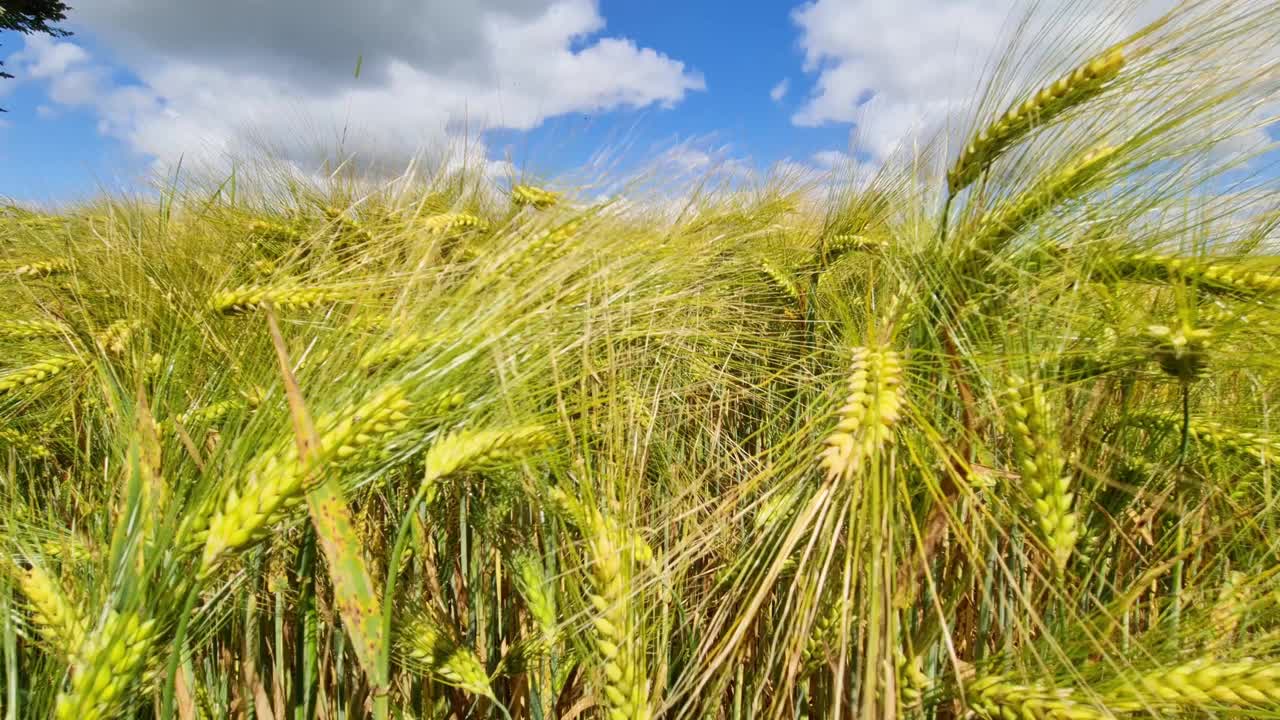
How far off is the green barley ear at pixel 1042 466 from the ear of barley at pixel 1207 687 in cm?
13

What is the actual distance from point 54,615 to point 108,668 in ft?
0.44

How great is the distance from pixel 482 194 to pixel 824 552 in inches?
54.8

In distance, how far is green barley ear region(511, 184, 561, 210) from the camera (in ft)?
5.36

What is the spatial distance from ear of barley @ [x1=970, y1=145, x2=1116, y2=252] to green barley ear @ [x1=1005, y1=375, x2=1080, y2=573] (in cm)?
16

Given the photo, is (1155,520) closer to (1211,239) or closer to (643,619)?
(1211,239)

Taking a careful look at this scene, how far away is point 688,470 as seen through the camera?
1.24 m

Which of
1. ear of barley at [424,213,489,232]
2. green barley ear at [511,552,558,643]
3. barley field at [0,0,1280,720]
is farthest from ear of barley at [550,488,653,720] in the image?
ear of barley at [424,213,489,232]

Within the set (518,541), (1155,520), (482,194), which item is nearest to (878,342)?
(518,541)

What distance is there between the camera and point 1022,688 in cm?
64

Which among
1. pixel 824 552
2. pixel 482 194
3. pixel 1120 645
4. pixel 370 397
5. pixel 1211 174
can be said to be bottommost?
pixel 1120 645

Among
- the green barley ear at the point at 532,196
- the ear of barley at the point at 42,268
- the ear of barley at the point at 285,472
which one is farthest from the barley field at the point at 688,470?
the green barley ear at the point at 532,196

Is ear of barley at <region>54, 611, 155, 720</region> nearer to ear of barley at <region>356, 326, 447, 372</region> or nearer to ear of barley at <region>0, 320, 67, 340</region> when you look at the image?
ear of barley at <region>356, 326, 447, 372</region>

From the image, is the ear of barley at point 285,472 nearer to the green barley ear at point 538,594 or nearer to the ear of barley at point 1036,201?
the green barley ear at point 538,594

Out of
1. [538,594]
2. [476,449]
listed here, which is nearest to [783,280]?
[538,594]
